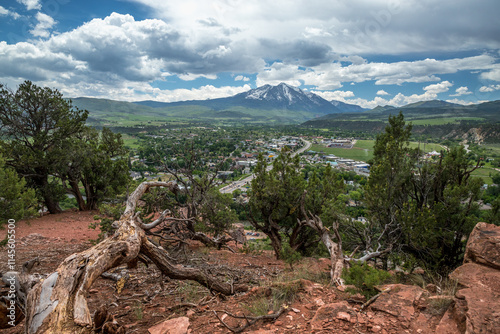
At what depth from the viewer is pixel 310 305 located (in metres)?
4.42

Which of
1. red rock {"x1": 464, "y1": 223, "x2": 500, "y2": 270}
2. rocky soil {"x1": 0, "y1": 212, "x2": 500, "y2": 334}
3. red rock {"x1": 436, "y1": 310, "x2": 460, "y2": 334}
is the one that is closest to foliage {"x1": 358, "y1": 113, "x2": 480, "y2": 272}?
red rock {"x1": 464, "y1": 223, "x2": 500, "y2": 270}

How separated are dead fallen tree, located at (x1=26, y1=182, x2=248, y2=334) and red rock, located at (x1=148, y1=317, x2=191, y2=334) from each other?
3.28 ft

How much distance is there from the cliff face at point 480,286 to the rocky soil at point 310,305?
0.01 metres

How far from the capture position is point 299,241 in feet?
41.0

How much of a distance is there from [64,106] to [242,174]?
6293 cm

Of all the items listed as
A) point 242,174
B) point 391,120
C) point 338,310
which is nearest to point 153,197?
point 338,310

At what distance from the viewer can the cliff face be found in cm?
324

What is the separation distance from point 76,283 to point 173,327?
1457 millimetres

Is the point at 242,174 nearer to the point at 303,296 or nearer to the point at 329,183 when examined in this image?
the point at 329,183

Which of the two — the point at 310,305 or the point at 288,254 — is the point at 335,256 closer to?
the point at 288,254

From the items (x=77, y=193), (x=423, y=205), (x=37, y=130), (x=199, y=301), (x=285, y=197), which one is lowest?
(x=77, y=193)

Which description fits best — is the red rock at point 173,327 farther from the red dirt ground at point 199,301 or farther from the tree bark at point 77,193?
the tree bark at point 77,193

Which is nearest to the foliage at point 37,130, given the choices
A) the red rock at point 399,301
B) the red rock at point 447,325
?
the red rock at point 399,301

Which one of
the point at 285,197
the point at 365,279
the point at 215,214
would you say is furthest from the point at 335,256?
the point at 215,214
